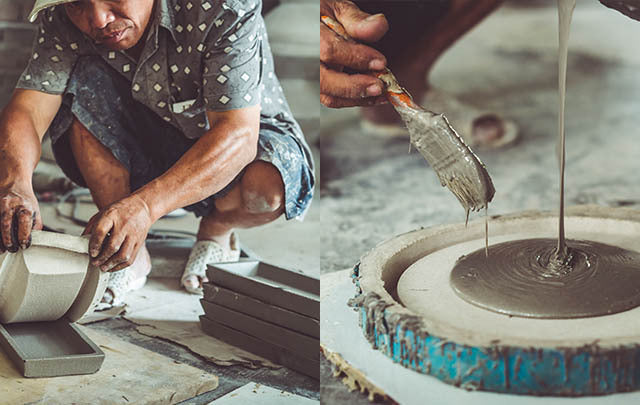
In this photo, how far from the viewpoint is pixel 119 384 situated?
2.12 metres

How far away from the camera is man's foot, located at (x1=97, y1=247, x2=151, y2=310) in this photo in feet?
9.18

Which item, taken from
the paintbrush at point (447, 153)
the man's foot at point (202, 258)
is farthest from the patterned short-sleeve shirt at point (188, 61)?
the paintbrush at point (447, 153)

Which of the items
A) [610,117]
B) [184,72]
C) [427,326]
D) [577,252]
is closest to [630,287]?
[577,252]

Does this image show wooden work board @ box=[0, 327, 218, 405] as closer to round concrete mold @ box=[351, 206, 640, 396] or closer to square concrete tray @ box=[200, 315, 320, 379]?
square concrete tray @ box=[200, 315, 320, 379]

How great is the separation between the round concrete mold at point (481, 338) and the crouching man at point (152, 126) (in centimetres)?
64

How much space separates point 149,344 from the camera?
8.23 feet

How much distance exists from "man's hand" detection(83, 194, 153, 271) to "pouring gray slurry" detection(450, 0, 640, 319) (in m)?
0.97

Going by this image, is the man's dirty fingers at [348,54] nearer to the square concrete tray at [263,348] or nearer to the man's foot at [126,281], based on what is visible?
the square concrete tray at [263,348]

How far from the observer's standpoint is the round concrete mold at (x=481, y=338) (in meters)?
1.81

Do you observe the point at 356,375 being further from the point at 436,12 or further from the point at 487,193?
the point at 436,12

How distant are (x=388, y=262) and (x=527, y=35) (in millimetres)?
5937

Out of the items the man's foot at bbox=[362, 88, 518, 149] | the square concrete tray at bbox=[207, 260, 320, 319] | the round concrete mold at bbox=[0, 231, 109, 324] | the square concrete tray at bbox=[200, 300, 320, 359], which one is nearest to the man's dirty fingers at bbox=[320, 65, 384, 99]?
the square concrete tray at bbox=[207, 260, 320, 319]

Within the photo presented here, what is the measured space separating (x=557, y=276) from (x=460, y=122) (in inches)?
112

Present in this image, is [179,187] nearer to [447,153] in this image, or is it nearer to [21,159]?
[21,159]
